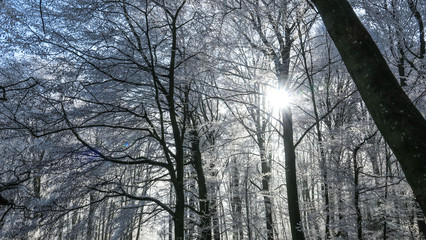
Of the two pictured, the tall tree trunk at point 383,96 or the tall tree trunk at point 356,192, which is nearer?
the tall tree trunk at point 383,96

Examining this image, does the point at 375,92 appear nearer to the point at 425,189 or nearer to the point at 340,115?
the point at 425,189

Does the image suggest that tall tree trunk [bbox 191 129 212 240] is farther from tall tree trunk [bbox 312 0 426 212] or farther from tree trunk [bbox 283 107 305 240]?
tall tree trunk [bbox 312 0 426 212]

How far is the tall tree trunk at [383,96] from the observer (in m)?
1.43

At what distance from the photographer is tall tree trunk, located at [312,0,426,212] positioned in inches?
56.2

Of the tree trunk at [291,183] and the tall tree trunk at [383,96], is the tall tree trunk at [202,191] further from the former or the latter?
the tall tree trunk at [383,96]

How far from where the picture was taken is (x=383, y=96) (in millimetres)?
1560

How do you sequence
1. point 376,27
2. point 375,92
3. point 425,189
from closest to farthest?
point 425,189 < point 375,92 < point 376,27

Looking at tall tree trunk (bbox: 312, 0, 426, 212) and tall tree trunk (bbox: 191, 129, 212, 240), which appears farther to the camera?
tall tree trunk (bbox: 191, 129, 212, 240)

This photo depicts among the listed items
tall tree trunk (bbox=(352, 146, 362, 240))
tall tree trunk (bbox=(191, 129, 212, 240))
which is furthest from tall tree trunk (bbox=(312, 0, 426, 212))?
tall tree trunk (bbox=(191, 129, 212, 240))

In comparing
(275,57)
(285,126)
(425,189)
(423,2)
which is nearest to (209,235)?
(285,126)

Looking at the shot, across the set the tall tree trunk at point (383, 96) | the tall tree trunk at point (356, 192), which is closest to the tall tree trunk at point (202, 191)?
the tall tree trunk at point (356, 192)

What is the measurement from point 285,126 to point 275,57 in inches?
55.6

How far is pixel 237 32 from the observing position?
5613 millimetres

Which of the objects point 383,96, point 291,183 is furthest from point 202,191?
point 383,96
